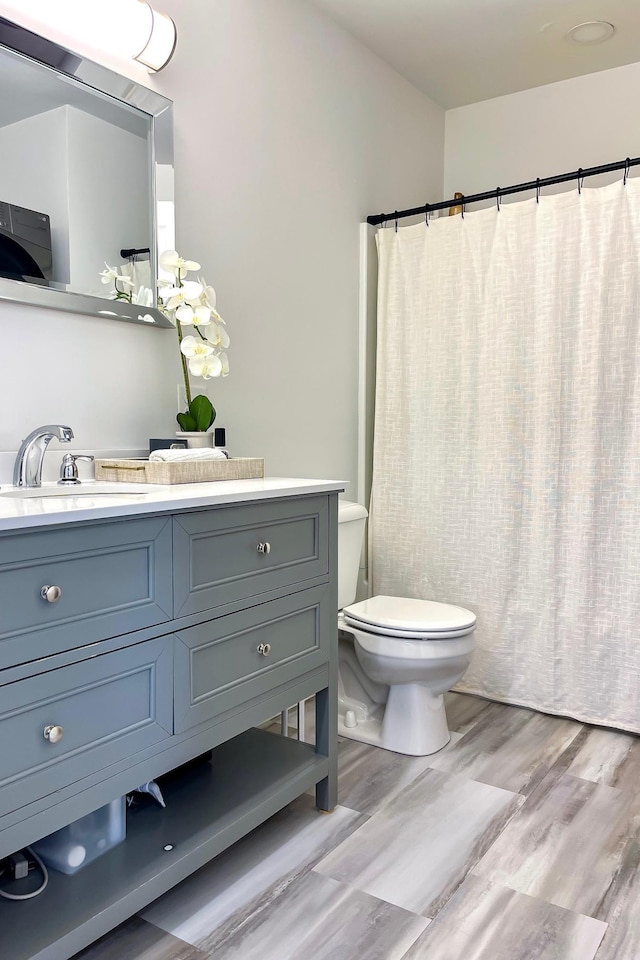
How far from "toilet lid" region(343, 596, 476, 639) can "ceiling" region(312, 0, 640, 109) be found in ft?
6.60

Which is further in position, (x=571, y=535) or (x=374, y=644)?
(x=571, y=535)

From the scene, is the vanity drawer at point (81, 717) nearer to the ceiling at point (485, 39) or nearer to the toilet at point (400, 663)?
the toilet at point (400, 663)

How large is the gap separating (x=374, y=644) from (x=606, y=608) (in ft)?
2.66

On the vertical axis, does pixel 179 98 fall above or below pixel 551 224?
above

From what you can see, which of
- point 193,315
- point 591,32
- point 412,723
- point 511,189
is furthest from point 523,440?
point 591,32

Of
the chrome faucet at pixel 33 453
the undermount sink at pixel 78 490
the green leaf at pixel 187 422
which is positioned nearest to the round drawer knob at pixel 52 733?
the undermount sink at pixel 78 490

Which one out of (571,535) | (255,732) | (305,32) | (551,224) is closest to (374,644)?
(255,732)

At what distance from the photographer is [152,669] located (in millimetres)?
1328

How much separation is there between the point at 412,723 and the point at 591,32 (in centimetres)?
247

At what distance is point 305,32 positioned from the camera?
2.45 m

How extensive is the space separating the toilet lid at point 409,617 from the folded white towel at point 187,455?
2.45 feet

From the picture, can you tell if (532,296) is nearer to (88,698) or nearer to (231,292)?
(231,292)

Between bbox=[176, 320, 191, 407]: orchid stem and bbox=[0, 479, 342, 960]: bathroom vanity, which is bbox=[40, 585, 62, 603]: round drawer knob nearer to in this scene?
bbox=[0, 479, 342, 960]: bathroom vanity

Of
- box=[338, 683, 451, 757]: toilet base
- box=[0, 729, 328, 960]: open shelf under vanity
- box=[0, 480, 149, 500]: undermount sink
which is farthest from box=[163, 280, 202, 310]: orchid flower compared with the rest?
box=[338, 683, 451, 757]: toilet base
